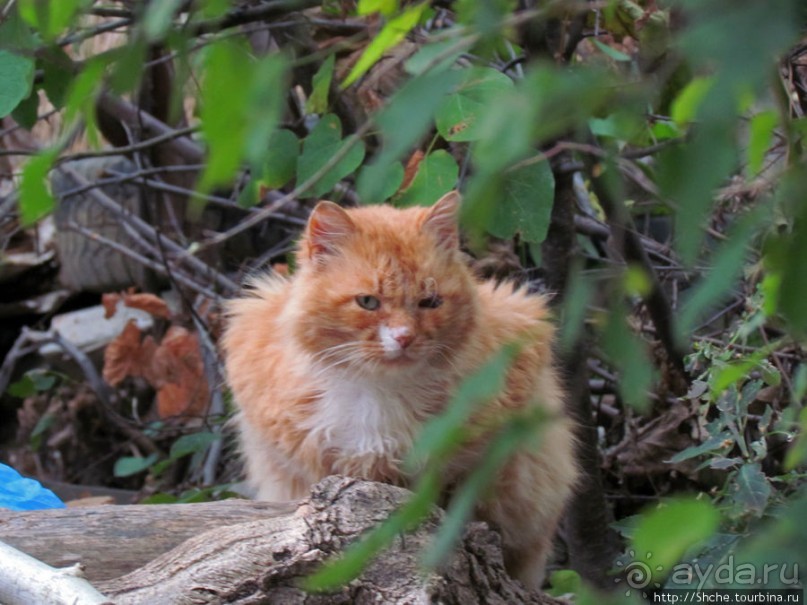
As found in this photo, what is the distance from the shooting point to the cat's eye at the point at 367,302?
8.42 ft

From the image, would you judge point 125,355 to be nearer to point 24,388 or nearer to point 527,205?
point 24,388

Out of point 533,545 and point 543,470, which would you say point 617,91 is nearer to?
point 543,470

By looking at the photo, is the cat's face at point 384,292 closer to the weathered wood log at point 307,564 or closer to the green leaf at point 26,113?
the weathered wood log at point 307,564

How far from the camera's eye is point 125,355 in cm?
500

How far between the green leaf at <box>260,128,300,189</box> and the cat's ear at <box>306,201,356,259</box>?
0.49 meters

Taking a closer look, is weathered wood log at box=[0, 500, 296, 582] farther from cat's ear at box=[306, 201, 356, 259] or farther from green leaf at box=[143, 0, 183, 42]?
green leaf at box=[143, 0, 183, 42]

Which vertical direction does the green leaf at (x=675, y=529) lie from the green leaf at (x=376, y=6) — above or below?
below

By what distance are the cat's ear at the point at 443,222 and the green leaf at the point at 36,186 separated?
172 cm

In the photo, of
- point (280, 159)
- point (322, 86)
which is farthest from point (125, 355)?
point (322, 86)

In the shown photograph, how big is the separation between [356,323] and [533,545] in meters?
0.87

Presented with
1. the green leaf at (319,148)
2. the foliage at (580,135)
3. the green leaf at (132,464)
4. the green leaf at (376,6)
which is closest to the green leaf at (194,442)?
the green leaf at (132,464)

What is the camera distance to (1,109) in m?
2.75

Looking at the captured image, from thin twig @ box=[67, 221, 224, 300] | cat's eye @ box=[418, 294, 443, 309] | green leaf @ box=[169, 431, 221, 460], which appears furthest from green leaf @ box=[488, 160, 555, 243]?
thin twig @ box=[67, 221, 224, 300]

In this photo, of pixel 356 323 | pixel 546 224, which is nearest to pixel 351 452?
pixel 356 323
